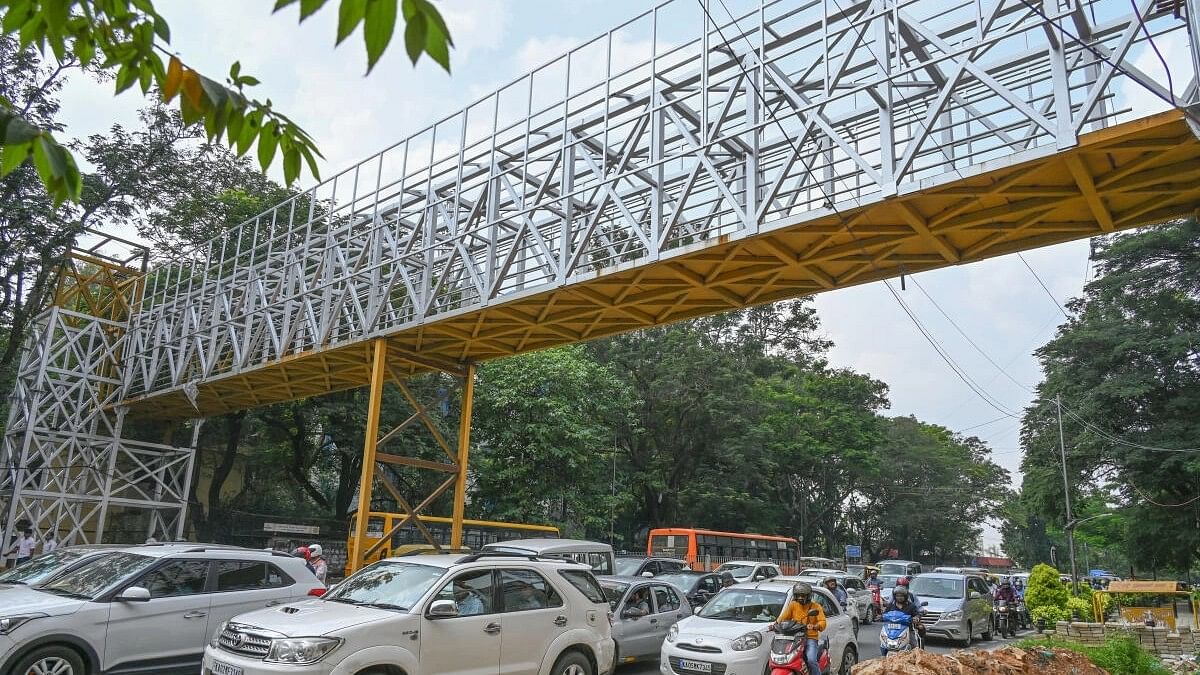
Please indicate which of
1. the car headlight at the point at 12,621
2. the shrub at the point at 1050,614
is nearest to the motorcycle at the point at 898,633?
the car headlight at the point at 12,621

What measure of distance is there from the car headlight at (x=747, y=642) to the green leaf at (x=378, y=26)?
10074mm

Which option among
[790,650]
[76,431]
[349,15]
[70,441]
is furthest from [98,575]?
[76,431]

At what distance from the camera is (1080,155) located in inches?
343

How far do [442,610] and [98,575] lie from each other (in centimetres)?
447

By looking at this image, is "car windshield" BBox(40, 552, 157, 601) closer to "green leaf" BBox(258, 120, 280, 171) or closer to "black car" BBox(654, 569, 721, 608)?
"green leaf" BBox(258, 120, 280, 171)

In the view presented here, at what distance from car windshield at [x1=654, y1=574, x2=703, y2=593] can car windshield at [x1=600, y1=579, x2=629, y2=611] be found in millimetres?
3566

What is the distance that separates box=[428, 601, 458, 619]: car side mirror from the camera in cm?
771

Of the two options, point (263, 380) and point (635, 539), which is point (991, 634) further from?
point (635, 539)

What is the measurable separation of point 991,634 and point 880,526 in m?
40.4

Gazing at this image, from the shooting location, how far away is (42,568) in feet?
33.1

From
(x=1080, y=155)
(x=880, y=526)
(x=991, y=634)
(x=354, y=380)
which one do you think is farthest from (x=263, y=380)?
(x=880, y=526)

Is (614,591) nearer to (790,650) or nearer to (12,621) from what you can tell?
(790,650)

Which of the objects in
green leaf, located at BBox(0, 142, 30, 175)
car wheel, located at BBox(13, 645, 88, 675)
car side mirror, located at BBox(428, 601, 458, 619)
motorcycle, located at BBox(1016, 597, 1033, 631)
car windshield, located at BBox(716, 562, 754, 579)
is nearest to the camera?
green leaf, located at BBox(0, 142, 30, 175)

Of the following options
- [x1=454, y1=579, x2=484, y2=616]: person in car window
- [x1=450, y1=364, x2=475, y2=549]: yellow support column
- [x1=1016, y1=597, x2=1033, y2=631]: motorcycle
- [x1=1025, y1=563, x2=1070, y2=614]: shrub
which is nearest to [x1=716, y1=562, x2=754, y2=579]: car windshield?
[x1=1025, y1=563, x2=1070, y2=614]: shrub
